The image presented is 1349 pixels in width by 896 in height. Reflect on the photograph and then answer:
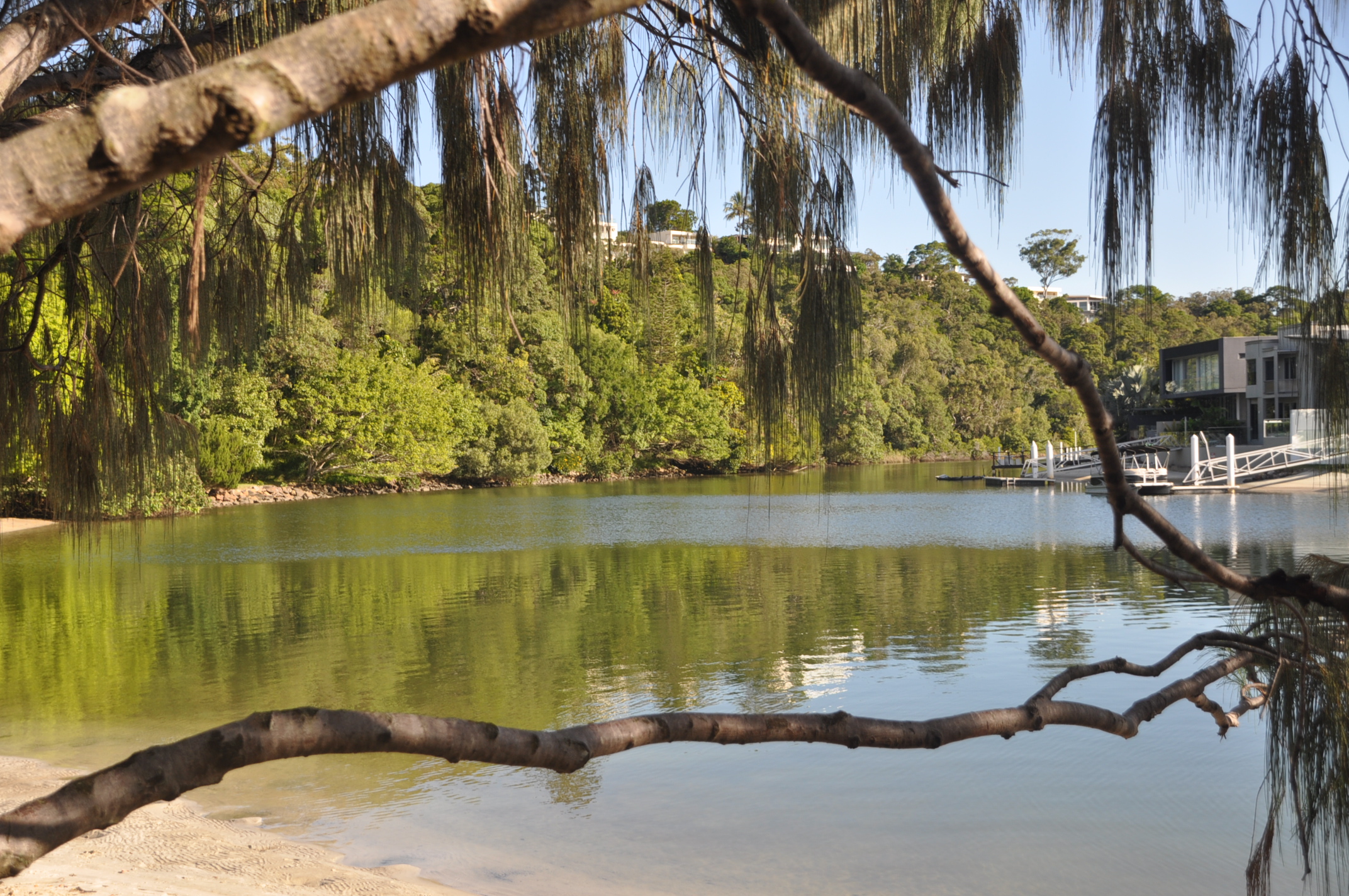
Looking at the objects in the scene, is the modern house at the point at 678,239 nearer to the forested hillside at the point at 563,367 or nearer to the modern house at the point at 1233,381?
the forested hillside at the point at 563,367

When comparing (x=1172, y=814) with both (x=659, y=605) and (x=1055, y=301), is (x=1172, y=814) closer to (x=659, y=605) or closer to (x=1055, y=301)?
(x=659, y=605)

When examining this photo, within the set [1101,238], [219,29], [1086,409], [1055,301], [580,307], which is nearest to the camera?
[1086,409]

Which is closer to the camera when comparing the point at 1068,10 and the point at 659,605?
the point at 1068,10

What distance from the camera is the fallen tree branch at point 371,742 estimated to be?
944mm

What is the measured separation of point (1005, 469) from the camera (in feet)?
124

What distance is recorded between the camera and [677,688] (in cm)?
768

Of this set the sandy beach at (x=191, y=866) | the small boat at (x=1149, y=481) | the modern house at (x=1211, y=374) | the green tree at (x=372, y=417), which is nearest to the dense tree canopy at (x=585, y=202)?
the sandy beach at (x=191, y=866)

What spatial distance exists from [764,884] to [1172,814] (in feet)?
7.93

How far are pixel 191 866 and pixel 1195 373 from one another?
37721mm

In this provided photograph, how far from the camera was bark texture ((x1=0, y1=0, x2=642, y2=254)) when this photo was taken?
66 centimetres

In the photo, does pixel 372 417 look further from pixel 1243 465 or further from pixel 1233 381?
pixel 1233 381

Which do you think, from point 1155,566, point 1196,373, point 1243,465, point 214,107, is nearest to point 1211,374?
point 1196,373

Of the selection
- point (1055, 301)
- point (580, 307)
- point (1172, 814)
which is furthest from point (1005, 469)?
point (580, 307)

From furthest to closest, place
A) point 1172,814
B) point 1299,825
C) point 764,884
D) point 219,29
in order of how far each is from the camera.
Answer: point 1172,814, point 764,884, point 219,29, point 1299,825
